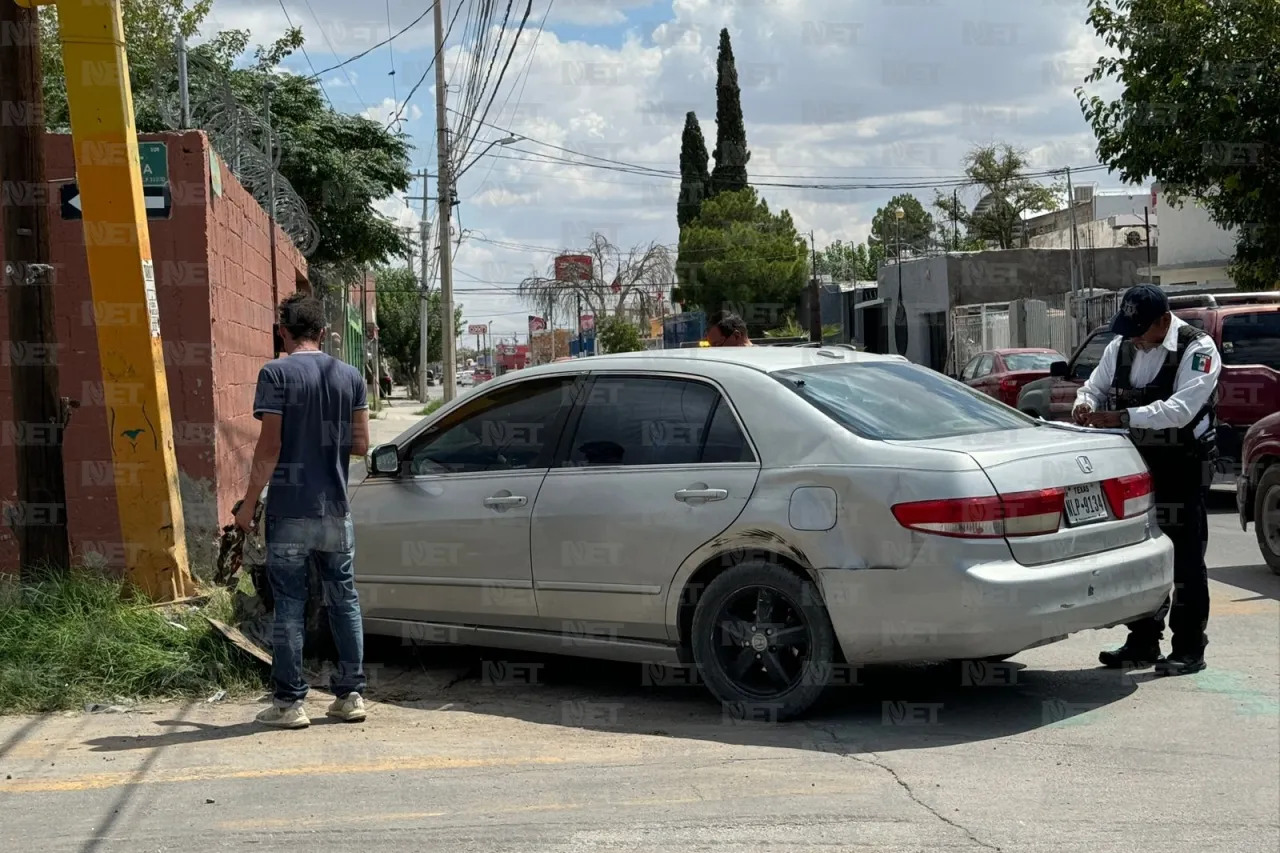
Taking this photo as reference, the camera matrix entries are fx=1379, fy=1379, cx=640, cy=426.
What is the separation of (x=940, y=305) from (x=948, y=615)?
35.0 m

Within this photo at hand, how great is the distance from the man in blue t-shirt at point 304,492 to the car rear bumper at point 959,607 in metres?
2.09

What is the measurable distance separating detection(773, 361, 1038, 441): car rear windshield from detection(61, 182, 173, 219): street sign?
4.44 meters

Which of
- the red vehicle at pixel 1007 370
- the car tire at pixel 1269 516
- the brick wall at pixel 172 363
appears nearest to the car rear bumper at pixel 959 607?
the car tire at pixel 1269 516

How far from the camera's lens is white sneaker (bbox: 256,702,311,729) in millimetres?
5910

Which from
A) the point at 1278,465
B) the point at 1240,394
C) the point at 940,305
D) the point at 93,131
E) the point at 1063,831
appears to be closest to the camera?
the point at 1063,831

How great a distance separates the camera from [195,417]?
8.66 meters

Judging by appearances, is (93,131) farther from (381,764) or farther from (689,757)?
(689,757)

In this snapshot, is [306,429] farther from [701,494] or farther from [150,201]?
[150,201]

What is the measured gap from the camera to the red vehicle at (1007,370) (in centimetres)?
2022

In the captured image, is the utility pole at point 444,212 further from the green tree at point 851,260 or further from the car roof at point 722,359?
the green tree at point 851,260

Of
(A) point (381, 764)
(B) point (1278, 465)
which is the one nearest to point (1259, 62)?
(B) point (1278, 465)

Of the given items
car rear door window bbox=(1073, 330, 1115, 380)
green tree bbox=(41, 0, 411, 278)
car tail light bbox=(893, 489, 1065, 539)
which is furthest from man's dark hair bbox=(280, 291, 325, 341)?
green tree bbox=(41, 0, 411, 278)

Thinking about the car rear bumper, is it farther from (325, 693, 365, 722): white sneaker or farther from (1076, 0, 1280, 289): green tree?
(1076, 0, 1280, 289): green tree

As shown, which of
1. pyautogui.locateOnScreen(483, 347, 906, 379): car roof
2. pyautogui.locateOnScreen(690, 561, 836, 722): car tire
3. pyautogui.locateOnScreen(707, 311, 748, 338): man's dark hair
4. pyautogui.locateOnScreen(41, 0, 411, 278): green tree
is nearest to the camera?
pyautogui.locateOnScreen(690, 561, 836, 722): car tire
